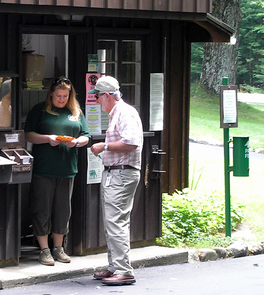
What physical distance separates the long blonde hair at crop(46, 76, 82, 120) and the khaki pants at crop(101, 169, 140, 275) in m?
Result: 0.83

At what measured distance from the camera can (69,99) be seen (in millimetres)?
6508

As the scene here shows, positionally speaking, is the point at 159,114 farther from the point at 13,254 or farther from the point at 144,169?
the point at 13,254

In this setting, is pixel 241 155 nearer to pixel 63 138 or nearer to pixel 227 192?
pixel 227 192

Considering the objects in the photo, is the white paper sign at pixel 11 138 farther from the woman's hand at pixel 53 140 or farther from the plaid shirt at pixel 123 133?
the plaid shirt at pixel 123 133

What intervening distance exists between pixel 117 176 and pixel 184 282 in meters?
1.30

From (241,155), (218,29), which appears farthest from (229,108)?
(218,29)

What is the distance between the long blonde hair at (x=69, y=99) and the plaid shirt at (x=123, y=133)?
59 centimetres

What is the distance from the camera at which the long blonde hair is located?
6.41 meters

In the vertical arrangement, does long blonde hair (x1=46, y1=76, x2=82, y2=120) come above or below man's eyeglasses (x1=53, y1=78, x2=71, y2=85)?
below

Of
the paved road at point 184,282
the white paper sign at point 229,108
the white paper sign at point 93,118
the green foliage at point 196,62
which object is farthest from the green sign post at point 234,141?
the green foliage at point 196,62

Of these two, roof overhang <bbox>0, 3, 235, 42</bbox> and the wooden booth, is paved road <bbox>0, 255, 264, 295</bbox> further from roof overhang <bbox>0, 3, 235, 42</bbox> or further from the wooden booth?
roof overhang <bbox>0, 3, 235, 42</bbox>

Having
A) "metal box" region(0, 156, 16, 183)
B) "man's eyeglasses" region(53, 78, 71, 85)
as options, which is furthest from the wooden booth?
"man's eyeglasses" region(53, 78, 71, 85)

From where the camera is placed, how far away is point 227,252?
754cm

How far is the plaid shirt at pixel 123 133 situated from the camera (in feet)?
19.4
